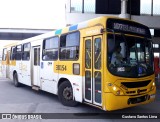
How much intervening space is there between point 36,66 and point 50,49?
1.85m

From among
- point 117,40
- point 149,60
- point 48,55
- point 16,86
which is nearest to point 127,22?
point 117,40

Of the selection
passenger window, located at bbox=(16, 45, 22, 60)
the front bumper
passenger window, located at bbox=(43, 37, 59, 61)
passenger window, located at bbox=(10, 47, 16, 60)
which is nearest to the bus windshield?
the front bumper

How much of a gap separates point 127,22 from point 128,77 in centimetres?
179

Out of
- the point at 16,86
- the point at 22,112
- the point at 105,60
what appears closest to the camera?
the point at 105,60

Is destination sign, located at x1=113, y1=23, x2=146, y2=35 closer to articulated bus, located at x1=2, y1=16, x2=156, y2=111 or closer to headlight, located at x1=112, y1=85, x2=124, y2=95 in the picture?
articulated bus, located at x1=2, y1=16, x2=156, y2=111

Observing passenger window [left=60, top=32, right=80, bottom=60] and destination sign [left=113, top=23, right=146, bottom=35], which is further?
passenger window [left=60, top=32, right=80, bottom=60]

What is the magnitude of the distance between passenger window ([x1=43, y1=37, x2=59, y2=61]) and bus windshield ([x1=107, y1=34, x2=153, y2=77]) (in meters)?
3.30

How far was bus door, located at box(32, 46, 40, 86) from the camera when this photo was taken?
1170 cm

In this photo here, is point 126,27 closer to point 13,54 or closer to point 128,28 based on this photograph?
point 128,28

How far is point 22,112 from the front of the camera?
8.28 meters

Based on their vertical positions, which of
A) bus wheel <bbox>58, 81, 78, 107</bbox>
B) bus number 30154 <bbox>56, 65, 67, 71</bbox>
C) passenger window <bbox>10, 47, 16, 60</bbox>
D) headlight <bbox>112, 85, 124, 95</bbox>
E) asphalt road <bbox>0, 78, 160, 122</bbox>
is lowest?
asphalt road <bbox>0, 78, 160, 122</bbox>

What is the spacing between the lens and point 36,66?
1193 cm

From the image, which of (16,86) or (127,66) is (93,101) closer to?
(127,66)

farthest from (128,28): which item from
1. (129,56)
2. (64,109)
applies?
(64,109)
